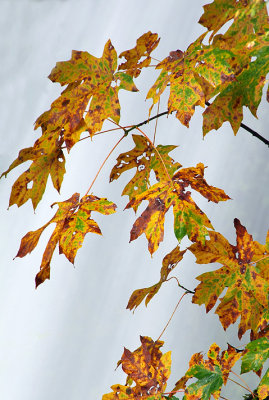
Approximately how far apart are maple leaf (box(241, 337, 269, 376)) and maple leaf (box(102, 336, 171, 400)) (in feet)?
0.65

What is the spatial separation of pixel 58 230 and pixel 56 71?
0.72 feet

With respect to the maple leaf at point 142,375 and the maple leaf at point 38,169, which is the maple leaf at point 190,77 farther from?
the maple leaf at point 142,375

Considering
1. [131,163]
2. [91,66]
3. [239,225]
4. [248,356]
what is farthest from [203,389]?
[91,66]

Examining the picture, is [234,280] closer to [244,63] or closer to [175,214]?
[175,214]

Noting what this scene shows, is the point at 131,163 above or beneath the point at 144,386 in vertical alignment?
above

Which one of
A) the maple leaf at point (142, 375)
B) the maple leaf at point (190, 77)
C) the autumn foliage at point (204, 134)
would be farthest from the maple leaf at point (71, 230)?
the maple leaf at point (142, 375)

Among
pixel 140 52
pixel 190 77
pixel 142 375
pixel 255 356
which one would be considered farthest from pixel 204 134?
pixel 142 375

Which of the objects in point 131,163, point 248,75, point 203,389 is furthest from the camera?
point 131,163

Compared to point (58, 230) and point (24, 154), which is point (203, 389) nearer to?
point (58, 230)

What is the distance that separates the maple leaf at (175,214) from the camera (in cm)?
56

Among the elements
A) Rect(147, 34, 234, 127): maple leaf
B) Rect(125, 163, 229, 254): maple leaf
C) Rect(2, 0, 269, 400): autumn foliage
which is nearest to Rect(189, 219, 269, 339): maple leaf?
Rect(2, 0, 269, 400): autumn foliage

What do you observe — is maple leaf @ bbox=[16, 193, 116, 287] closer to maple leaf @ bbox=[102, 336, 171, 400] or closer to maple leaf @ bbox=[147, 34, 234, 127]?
maple leaf @ bbox=[147, 34, 234, 127]

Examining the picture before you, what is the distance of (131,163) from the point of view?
0.79 meters

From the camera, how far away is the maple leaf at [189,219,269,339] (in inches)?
26.9
